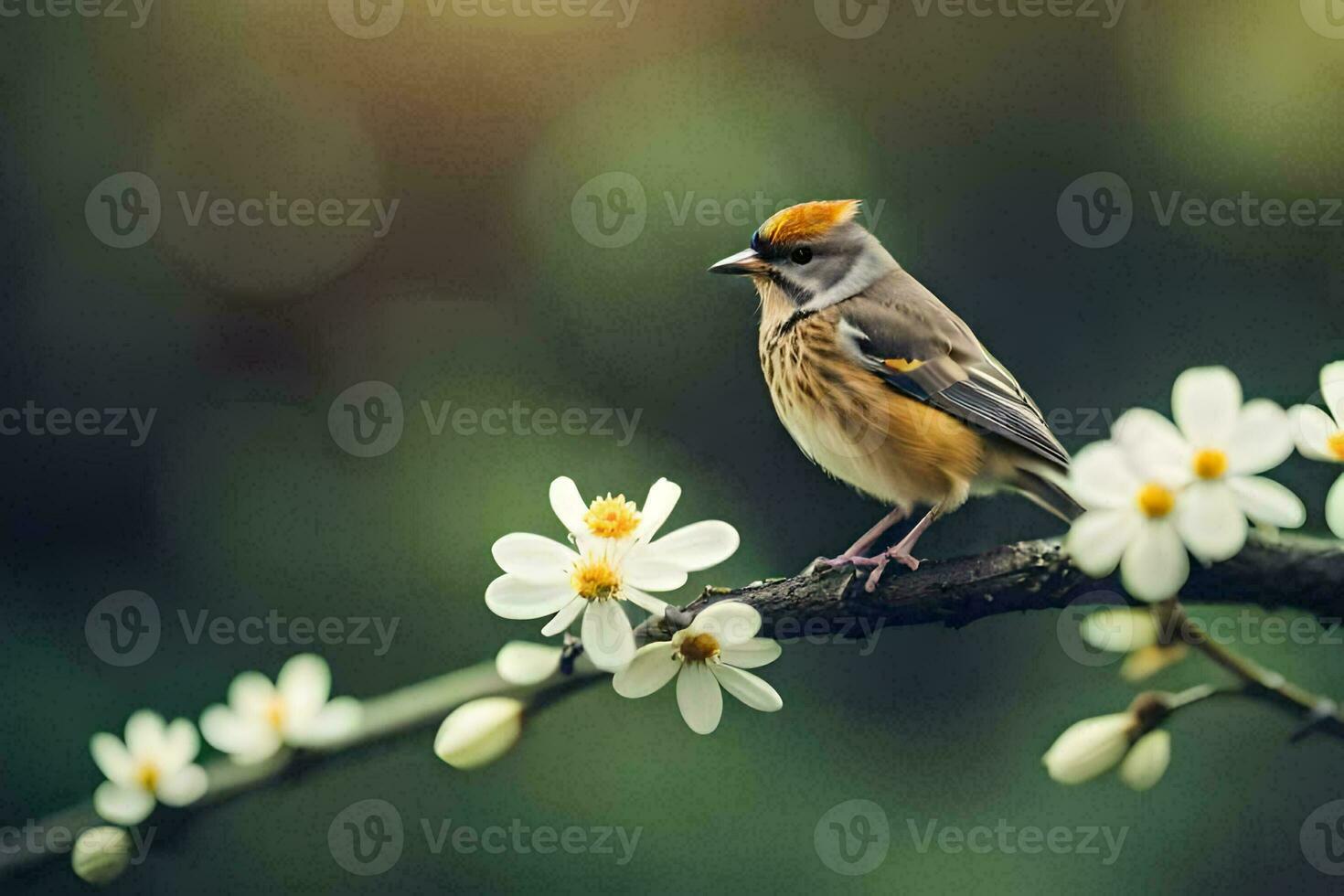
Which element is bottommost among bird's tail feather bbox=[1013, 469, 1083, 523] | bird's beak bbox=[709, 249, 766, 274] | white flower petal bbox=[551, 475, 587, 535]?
white flower petal bbox=[551, 475, 587, 535]

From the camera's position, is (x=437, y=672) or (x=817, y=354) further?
(x=437, y=672)

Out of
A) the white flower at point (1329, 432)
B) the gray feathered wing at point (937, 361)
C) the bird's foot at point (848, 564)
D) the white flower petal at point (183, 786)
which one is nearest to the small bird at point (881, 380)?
the gray feathered wing at point (937, 361)

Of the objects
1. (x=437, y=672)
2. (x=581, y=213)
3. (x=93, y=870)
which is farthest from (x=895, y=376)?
(x=581, y=213)

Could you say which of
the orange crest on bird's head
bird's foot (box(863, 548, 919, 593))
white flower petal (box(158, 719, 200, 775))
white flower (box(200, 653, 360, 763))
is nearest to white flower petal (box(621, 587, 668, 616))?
bird's foot (box(863, 548, 919, 593))

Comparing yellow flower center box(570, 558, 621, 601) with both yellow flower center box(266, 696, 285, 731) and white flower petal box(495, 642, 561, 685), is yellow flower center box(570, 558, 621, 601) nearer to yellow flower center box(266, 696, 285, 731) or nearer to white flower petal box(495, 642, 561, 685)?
white flower petal box(495, 642, 561, 685)

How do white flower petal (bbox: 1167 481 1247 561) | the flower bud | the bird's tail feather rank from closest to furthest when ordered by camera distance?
white flower petal (bbox: 1167 481 1247 561), the flower bud, the bird's tail feather

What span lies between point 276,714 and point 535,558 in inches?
9.8

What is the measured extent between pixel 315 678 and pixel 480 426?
0.89 meters

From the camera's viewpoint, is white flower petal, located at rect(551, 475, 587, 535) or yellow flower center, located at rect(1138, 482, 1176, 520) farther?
white flower petal, located at rect(551, 475, 587, 535)

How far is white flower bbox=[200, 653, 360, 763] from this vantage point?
683 millimetres

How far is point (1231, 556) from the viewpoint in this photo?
48cm

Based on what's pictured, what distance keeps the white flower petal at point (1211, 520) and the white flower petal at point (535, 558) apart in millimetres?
234

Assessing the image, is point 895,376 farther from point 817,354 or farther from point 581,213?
point 581,213

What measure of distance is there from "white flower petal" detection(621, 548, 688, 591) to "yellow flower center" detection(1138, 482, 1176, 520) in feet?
0.57
